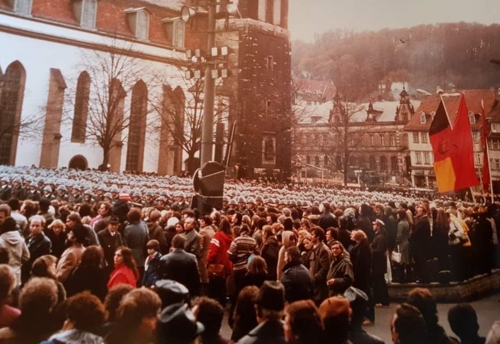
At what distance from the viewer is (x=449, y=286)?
193 inches

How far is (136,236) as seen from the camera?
4.48 metres

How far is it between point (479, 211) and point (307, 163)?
9.76 ft

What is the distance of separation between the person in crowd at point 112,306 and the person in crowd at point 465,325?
6.68 ft

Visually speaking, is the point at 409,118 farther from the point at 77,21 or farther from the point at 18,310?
the point at 77,21

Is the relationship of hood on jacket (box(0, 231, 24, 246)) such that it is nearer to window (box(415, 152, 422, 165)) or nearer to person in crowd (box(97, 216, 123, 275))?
person in crowd (box(97, 216, 123, 275))

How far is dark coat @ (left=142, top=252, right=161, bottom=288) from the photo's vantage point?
3811mm

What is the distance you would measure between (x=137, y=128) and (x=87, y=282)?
953 centimetres

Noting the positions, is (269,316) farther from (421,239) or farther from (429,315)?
(421,239)

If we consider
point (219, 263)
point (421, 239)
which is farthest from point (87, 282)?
point (421, 239)

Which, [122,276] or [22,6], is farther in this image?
[22,6]

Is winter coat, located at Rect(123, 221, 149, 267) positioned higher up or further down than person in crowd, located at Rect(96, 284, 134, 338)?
higher up

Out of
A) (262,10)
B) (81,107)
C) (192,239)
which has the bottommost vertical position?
(192,239)

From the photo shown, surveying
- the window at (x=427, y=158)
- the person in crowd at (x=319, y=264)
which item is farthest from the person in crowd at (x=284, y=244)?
the window at (x=427, y=158)

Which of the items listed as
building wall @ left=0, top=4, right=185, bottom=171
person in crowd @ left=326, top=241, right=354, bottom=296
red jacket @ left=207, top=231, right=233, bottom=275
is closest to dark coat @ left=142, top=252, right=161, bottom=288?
red jacket @ left=207, top=231, right=233, bottom=275
